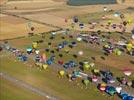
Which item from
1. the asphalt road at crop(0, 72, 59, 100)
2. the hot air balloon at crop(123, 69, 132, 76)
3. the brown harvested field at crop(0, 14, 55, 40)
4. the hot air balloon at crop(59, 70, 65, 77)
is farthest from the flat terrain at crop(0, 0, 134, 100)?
the asphalt road at crop(0, 72, 59, 100)

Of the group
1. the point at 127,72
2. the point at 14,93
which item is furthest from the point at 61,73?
the point at 127,72

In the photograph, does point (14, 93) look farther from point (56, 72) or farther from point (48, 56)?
point (48, 56)

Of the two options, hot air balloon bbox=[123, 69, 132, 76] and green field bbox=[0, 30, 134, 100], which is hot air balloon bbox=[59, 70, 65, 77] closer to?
green field bbox=[0, 30, 134, 100]

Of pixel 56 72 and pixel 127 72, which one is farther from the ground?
pixel 127 72

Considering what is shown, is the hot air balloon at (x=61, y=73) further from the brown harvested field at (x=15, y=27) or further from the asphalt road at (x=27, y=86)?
the brown harvested field at (x=15, y=27)

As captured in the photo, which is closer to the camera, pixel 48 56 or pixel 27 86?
pixel 27 86

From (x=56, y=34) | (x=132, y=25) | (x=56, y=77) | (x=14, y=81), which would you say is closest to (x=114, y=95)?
(x=56, y=77)

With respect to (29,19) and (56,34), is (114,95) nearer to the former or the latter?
(56,34)

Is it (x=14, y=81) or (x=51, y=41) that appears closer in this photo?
(x=14, y=81)
